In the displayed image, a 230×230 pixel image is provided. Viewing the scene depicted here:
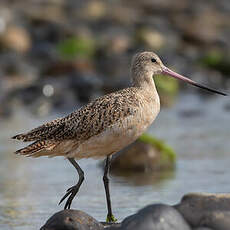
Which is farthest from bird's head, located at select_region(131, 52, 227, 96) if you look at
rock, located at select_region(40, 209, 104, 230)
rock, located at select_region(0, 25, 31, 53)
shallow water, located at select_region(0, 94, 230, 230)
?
rock, located at select_region(0, 25, 31, 53)

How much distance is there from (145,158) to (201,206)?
4460mm

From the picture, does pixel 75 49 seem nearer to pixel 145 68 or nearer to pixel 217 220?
pixel 145 68

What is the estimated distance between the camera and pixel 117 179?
10188 millimetres

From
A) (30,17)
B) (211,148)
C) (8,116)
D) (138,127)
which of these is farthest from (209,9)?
(138,127)

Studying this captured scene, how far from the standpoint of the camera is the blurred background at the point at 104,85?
30.9ft

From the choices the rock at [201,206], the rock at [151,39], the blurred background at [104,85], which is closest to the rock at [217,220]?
the rock at [201,206]

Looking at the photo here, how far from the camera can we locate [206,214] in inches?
240

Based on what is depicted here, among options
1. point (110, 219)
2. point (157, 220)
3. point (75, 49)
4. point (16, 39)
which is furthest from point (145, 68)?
point (16, 39)

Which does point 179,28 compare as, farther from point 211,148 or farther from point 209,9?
point 211,148

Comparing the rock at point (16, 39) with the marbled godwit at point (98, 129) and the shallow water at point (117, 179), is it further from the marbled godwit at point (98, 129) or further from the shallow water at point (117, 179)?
the marbled godwit at point (98, 129)

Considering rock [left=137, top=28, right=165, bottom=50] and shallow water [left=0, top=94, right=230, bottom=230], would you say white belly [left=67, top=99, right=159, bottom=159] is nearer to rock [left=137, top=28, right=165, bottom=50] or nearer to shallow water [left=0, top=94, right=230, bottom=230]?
shallow water [left=0, top=94, right=230, bottom=230]

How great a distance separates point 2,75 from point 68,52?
8.33ft

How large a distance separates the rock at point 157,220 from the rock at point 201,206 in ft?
0.40

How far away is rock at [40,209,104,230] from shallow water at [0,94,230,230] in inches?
41.2
